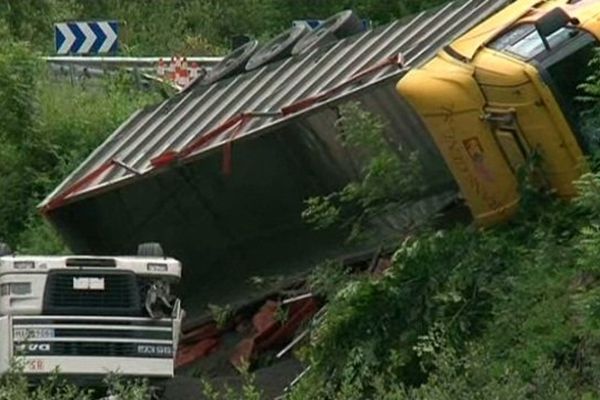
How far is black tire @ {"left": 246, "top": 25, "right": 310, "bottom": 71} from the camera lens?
20.9 m

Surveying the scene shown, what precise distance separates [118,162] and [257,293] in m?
1.80

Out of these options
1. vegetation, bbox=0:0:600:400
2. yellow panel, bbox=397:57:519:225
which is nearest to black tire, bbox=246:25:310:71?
vegetation, bbox=0:0:600:400

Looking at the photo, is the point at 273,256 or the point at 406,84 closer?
the point at 406,84

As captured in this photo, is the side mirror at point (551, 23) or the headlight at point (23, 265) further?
the headlight at point (23, 265)

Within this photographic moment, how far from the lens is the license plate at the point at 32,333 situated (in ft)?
54.0

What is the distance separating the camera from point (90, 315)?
1678cm

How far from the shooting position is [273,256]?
19.0m

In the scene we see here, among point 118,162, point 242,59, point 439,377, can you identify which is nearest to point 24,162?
point 242,59

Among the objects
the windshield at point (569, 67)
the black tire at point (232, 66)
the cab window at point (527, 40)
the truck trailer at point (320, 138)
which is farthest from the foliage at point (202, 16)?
the windshield at point (569, 67)

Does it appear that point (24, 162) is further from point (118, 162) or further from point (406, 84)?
point (406, 84)

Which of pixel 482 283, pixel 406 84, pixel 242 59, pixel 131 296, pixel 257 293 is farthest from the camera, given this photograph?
pixel 242 59

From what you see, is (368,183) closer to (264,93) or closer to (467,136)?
(467,136)

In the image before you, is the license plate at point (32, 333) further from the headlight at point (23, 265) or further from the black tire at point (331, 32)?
the black tire at point (331, 32)

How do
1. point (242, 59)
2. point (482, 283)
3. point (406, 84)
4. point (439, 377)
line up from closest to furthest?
1. point (439, 377)
2. point (482, 283)
3. point (406, 84)
4. point (242, 59)
